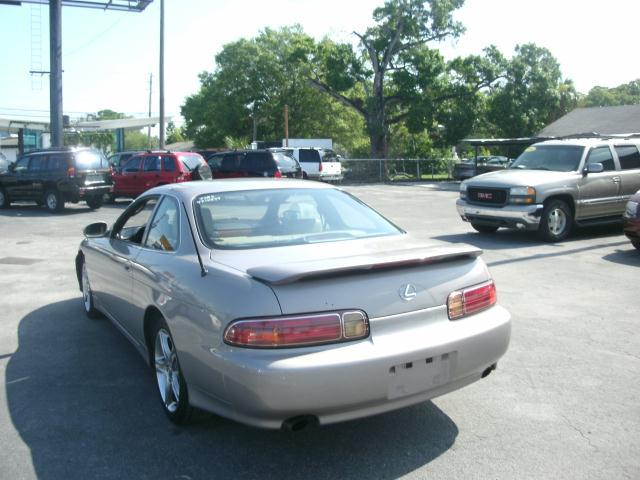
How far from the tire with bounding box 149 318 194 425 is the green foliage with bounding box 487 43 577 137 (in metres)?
38.2

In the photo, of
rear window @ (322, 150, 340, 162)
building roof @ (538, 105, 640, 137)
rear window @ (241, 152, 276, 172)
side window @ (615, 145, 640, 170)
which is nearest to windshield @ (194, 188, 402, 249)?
side window @ (615, 145, 640, 170)

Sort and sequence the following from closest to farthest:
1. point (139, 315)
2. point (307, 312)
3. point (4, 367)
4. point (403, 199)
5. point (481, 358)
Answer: point (307, 312), point (481, 358), point (139, 315), point (4, 367), point (403, 199)

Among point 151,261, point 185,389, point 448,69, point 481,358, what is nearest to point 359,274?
point 481,358

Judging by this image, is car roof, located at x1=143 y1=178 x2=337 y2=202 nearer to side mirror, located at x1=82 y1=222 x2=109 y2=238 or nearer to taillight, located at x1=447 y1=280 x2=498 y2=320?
side mirror, located at x1=82 y1=222 x2=109 y2=238

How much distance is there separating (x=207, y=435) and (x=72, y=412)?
977 mm

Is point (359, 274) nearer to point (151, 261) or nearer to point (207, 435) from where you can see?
point (207, 435)

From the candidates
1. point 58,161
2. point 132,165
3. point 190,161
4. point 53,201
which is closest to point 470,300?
point 53,201

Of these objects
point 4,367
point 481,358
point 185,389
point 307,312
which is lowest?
point 4,367

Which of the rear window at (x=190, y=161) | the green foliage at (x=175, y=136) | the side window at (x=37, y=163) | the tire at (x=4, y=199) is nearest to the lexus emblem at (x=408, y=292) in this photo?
the rear window at (x=190, y=161)

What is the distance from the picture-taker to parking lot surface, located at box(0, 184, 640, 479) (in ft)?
10.9

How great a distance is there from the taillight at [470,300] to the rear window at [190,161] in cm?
1657

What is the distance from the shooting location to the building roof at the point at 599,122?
121ft

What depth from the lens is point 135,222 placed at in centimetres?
532

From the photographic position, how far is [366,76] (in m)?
40.2
